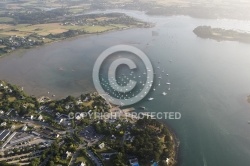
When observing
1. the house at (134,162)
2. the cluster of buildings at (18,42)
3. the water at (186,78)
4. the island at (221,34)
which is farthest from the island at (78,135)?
the island at (221,34)

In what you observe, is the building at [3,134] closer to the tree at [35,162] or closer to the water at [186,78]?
the tree at [35,162]

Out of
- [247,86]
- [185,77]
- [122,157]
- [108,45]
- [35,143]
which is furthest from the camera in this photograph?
[108,45]

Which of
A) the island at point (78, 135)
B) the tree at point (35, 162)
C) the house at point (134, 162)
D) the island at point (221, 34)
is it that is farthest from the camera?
the island at point (221, 34)

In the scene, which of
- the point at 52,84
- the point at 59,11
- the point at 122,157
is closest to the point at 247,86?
the point at 122,157

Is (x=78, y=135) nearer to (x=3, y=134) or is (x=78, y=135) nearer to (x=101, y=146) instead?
(x=101, y=146)

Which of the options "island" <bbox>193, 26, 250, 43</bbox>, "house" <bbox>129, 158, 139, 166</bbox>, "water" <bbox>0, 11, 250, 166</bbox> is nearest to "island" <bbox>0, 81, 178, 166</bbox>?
"house" <bbox>129, 158, 139, 166</bbox>

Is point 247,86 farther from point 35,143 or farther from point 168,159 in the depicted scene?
point 35,143

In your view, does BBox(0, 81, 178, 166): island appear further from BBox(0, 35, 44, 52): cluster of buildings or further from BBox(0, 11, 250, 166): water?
BBox(0, 35, 44, 52): cluster of buildings

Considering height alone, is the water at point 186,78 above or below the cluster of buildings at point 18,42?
below
